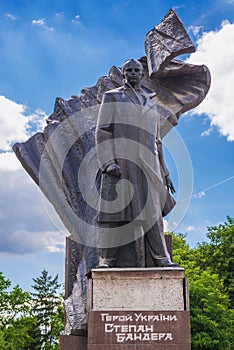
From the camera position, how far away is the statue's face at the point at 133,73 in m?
7.84

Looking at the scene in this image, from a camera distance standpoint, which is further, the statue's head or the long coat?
the statue's head

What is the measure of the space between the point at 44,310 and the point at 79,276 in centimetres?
3783

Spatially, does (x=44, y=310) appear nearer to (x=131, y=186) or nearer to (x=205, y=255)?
(x=205, y=255)

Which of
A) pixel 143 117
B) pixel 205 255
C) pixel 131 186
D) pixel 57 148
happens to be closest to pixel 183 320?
pixel 131 186

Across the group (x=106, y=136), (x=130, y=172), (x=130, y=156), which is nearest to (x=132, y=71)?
(x=106, y=136)

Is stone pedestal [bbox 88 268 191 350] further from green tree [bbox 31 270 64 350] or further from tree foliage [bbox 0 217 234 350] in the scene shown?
green tree [bbox 31 270 64 350]

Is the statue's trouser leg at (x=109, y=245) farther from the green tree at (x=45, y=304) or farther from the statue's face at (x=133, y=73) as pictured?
the green tree at (x=45, y=304)

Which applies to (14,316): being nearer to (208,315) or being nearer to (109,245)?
(208,315)

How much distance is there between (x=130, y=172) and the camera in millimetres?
7613

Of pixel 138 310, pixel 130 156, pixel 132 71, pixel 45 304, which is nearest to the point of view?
pixel 138 310

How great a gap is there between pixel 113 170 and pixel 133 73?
157 centimetres

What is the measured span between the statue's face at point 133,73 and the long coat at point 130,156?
0.14 metres

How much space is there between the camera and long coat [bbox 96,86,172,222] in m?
7.48

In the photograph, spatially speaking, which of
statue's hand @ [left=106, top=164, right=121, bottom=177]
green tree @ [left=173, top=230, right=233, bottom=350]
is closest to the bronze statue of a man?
statue's hand @ [left=106, top=164, right=121, bottom=177]
